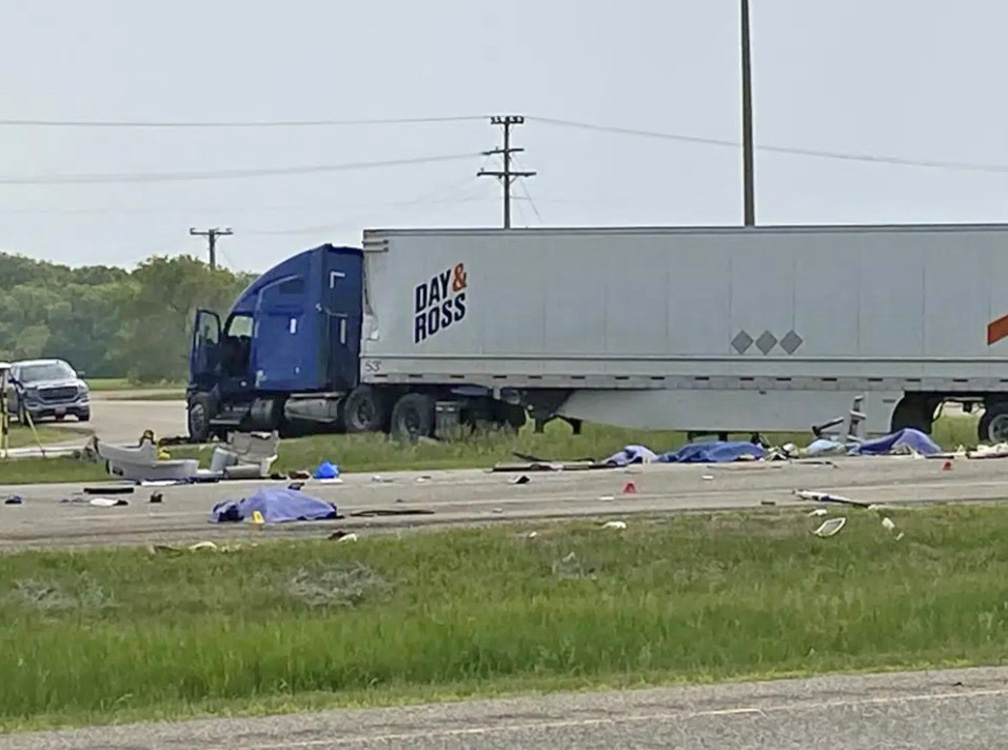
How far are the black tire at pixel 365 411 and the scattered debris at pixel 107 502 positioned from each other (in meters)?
11.4

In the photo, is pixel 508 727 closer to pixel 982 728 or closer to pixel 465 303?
pixel 982 728

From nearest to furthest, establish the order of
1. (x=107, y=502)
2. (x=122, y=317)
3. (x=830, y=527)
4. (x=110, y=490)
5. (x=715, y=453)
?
(x=830, y=527)
(x=107, y=502)
(x=110, y=490)
(x=715, y=453)
(x=122, y=317)

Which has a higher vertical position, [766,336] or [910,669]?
[766,336]

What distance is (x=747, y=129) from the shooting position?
111 feet

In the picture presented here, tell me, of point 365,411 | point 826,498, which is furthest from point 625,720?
point 365,411

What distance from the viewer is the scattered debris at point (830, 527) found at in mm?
14945

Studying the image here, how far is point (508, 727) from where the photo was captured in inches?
292

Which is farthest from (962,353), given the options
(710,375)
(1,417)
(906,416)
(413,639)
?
(413,639)

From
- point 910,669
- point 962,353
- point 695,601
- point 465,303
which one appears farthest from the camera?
point 465,303

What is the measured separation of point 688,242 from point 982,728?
22180 millimetres

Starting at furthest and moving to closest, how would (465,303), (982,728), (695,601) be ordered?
(465,303) < (695,601) < (982,728)

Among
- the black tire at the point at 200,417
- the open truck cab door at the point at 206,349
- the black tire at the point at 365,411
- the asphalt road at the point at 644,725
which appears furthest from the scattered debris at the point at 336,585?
the open truck cab door at the point at 206,349

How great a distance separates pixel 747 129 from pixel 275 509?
63.7 feet

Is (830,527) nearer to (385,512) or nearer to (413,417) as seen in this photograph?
(385,512)
